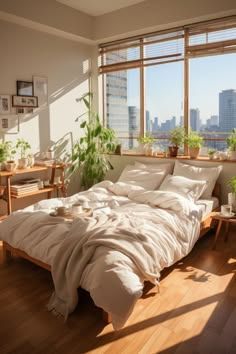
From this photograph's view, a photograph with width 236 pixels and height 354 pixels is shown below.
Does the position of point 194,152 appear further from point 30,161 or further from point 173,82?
point 30,161

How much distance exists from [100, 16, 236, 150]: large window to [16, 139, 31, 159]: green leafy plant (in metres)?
1.69

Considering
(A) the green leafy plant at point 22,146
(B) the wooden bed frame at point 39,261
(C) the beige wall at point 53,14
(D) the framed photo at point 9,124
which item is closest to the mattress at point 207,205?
(B) the wooden bed frame at point 39,261

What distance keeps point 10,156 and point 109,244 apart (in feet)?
8.33

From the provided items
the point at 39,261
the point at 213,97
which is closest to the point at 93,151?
the point at 213,97

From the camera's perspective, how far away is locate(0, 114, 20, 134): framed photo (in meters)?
4.28

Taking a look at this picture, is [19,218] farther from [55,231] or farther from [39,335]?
[39,335]

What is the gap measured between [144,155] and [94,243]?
107 inches

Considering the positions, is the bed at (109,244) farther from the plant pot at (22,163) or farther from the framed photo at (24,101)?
the framed photo at (24,101)

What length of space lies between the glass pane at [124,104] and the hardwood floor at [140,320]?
2.92m

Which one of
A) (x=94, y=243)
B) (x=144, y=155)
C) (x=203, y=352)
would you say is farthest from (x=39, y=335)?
(x=144, y=155)

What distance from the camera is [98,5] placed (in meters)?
4.69

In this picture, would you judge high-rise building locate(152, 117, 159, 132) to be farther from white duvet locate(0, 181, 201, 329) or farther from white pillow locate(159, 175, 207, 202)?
white duvet locate(0, 181, 201, 329)

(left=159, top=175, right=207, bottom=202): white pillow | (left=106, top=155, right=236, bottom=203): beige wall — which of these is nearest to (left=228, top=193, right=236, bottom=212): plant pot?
(left=159, top=175, right=207, bottom=202): white pillow

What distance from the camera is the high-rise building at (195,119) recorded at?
4660 millimetres
